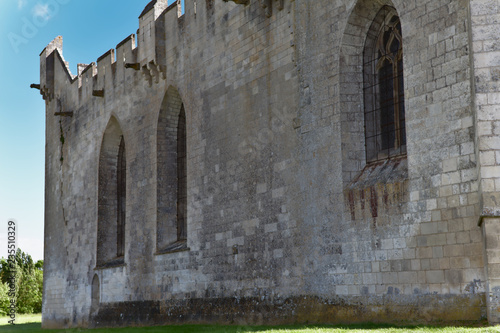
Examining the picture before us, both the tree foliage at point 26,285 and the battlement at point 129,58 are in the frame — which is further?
the tree foliage at point 26,285

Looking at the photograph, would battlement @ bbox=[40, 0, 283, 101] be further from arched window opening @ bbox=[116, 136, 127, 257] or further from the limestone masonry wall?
arched window opening @ bbox=[116, 136, 127, 257]

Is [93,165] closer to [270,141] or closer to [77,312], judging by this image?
[77,312]

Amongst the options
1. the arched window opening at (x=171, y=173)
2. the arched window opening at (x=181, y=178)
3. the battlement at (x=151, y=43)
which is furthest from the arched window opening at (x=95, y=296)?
the battlement at (x=151, y=43)

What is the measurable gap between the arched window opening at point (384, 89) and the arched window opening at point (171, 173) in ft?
22.9

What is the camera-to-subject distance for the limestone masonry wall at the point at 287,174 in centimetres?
970

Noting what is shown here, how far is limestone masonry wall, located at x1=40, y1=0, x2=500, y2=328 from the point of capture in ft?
31.8

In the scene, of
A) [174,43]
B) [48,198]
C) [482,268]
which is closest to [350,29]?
[482,268]

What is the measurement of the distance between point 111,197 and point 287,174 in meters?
9.87

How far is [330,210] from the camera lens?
39.1ft

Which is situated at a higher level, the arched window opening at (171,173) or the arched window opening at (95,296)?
the arched window opening at (171,173)

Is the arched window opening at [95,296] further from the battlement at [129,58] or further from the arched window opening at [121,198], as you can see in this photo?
the battlement at [129,58]

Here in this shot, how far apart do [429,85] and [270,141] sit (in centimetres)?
408

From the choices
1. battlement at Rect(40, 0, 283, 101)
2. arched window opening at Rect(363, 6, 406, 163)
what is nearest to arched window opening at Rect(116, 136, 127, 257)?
battlement at Rect(40, 0, 283, 101)

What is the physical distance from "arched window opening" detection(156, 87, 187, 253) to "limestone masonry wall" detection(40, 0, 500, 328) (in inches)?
1.9
